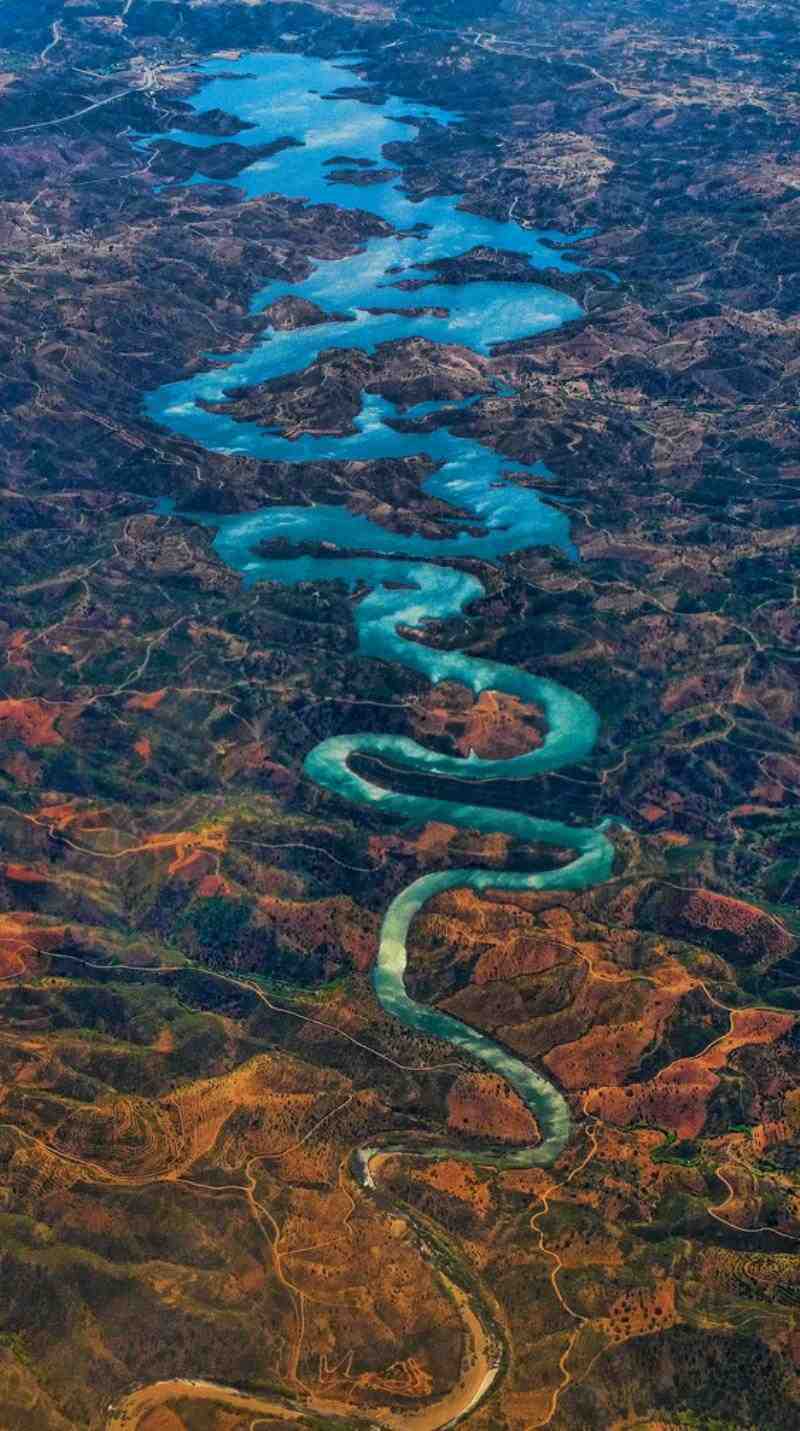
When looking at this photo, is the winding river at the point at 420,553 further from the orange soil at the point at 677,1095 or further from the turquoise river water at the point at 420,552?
the orange soil at the point at 677,1095

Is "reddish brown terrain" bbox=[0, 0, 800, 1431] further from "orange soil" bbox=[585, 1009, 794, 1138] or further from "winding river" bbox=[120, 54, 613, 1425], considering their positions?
"winding river" bbox=[120, 54, 613, 1425]

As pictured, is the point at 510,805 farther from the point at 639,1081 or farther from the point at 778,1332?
the point at 778,1332

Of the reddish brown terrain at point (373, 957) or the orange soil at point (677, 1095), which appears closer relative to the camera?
the reddish brown terrain at point (373, 957)

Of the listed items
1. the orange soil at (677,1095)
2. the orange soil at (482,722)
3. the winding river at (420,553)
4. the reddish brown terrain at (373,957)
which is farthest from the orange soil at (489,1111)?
the orange soil at (482,722)

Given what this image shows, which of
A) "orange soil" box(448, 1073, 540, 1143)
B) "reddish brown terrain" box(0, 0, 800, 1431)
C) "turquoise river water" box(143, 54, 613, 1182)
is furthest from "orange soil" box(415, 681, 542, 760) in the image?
"orange soil" box(448, 1073, 540, 1143)

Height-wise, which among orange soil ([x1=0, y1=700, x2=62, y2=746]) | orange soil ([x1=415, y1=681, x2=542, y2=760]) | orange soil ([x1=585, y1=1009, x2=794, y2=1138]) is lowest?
orange soil ([x1=585, y1=1009, x2=794, y2=1138])

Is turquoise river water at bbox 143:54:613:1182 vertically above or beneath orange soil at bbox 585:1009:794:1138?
above

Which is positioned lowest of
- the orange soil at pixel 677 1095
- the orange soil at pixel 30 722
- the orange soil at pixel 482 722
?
the orange soil at pixel 677 1095
